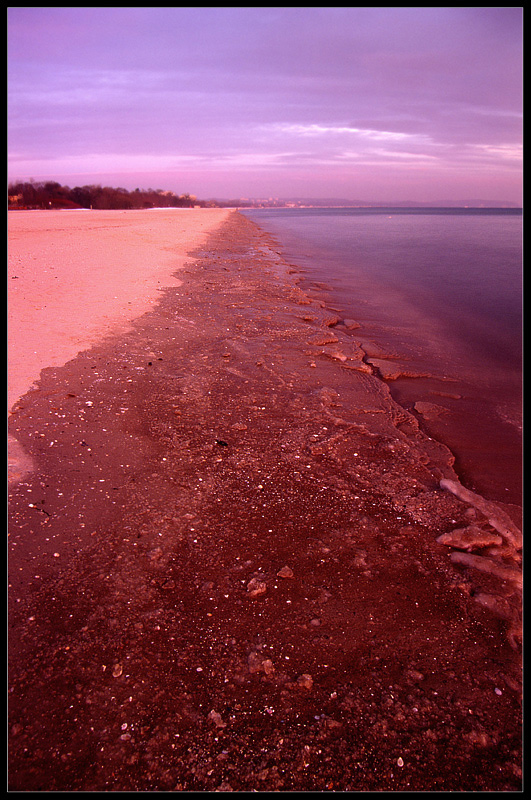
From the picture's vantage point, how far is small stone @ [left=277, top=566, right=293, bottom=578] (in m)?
2.60

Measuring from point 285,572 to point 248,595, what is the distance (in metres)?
0.26

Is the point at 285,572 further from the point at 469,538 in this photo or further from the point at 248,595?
the point at 469,538

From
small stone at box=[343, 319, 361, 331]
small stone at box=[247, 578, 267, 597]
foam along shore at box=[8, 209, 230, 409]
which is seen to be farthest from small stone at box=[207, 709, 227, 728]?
small stone at box=[343, 319, 361, 331]

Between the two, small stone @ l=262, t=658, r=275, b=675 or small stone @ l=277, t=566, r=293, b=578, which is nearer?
small stone @ l=262, t=658, r=275, b=675

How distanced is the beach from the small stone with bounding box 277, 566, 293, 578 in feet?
0.13

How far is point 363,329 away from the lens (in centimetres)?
885

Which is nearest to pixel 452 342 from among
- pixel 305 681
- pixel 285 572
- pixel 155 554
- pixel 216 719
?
pixel 285 572

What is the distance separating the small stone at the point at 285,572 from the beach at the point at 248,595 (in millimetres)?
41

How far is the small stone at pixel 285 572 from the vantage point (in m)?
2.60

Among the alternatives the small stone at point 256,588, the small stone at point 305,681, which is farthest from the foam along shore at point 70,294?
the small stone at point 305,681

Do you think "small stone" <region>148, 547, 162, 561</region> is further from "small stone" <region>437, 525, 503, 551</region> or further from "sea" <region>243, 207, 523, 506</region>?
"sea" <region>243, 207, 523, 506</region>

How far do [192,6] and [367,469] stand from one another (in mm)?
3121
